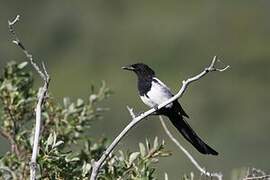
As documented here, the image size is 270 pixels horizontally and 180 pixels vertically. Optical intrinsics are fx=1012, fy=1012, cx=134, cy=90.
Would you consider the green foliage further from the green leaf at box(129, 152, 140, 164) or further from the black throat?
the black throat

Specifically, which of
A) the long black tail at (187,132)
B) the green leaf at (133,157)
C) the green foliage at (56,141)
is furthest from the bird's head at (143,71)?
the green leaf at (133,157)

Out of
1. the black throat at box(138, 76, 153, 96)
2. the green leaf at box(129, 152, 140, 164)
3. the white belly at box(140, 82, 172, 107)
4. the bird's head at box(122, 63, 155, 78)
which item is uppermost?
the bird's head at box(122, 63, 155, 78)

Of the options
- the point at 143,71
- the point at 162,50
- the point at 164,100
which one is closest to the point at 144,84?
the point at 143,71

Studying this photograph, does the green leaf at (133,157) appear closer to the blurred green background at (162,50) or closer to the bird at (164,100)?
the bird at (164,100)

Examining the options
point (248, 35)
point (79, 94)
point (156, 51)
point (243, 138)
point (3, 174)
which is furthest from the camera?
point (248, 35)

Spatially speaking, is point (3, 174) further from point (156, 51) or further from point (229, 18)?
point (229, 18)

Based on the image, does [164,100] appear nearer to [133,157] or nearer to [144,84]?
[144,84]

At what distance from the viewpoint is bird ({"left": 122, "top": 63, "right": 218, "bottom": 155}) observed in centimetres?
514

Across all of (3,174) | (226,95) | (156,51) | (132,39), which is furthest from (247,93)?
(3,174)

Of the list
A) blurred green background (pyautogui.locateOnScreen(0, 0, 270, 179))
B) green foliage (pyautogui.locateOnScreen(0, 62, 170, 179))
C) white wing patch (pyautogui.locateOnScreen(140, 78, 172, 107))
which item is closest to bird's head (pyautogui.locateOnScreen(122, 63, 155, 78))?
white wing patch (pyautogui.locateOnScreen(140, 78, 172, 107))

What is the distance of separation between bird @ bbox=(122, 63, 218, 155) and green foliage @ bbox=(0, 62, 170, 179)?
32 centimetres

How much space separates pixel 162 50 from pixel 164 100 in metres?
29.3

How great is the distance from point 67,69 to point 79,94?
211 inches

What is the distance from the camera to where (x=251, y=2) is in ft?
126
